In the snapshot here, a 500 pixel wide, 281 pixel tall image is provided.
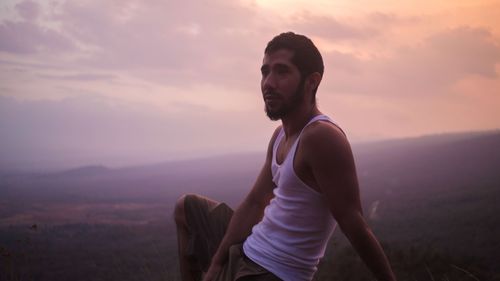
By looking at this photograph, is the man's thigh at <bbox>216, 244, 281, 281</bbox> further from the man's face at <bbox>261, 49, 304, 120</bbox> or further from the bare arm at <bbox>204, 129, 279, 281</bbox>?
the man's face at <bbox>261, 49, 304, 120</bbox>

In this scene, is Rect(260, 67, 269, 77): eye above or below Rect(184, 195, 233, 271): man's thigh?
above

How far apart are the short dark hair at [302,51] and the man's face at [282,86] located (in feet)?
0.09

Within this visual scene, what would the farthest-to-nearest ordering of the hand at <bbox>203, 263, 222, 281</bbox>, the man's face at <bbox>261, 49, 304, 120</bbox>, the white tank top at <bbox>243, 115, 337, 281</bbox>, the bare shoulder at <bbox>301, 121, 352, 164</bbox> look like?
the hand at <bbox>203, 263, 222, 281</bbox>
the man's face at <bbox>261, 49, 304, 120</bbox>
the white tank top at <bbox>243, 115, 337, 281</bbox>
the bare shoulder at <bbox>301, 121, 352, 164</bbox>

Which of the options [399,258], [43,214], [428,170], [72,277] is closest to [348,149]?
[399,258]

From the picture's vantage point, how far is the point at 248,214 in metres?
2.92

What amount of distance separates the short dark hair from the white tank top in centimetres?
34

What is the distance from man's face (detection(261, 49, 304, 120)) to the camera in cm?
251

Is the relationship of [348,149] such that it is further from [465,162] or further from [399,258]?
[465,162]

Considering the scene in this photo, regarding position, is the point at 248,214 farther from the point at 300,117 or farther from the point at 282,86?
the point at 282,86

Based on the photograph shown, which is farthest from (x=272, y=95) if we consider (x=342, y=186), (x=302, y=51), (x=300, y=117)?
(x=342, y=186)

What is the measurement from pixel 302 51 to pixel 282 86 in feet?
0.78

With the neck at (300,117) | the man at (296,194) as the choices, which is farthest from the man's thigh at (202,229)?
the neck at (300,117)


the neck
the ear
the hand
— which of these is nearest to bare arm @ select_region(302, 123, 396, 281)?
the neck

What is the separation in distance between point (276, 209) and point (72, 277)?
16.1 m
